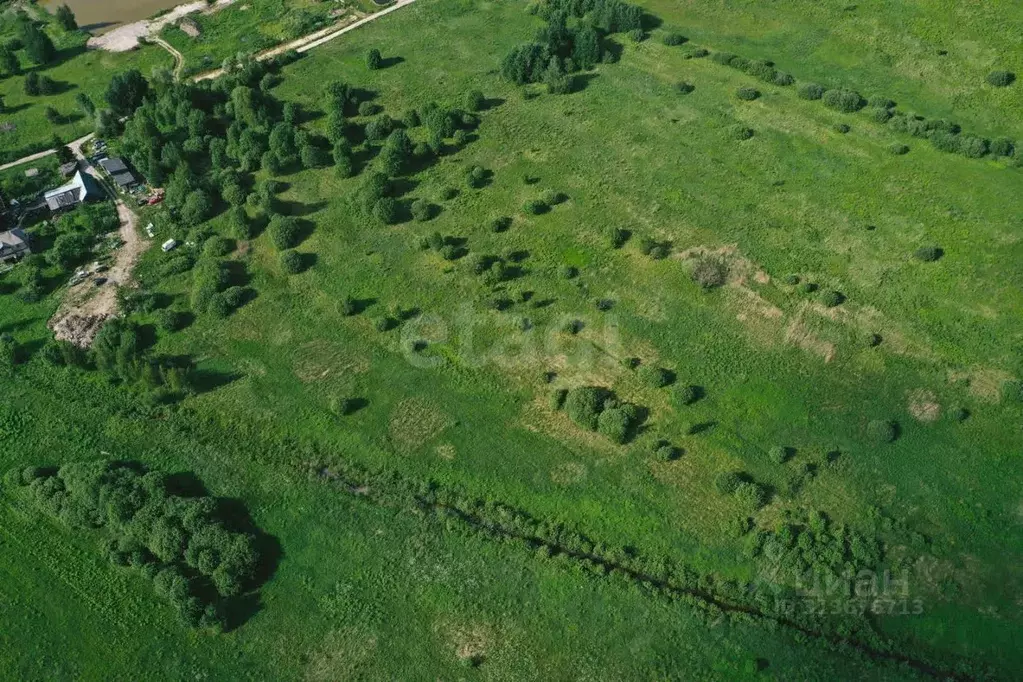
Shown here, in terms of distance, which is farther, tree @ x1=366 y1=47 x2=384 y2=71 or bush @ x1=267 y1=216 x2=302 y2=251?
tree @ x1=366 y1=47 x2=384 y2=71

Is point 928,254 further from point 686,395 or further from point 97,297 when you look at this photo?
point 97,297

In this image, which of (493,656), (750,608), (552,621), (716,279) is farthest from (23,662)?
(716,279)

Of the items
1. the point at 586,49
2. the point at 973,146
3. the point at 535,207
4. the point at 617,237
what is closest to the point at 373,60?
the point at 586,49

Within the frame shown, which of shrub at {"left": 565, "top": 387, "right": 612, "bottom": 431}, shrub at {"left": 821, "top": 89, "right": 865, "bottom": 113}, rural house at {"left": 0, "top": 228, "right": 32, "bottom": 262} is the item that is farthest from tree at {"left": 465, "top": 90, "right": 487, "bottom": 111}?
rural house at {"left": 0, "top": 228, "right": 32, "bottom": 262}

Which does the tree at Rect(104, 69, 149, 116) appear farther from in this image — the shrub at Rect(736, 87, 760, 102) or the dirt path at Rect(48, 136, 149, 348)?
the shrub at Rect(736, 87, 760, 102)

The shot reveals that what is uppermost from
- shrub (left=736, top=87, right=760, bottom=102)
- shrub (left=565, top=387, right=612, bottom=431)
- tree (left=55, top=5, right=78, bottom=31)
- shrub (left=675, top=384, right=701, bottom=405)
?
tree (left=55, top=5, right=78, bottom=31)

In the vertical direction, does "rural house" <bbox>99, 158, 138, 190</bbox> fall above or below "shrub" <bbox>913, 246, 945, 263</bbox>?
→ above

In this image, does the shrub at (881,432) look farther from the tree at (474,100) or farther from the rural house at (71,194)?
the rural house at (71,194)
